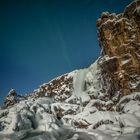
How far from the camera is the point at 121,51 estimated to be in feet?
157

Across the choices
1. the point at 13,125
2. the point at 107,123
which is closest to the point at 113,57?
the point at 107,123

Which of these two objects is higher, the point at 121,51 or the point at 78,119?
the point at 121,51

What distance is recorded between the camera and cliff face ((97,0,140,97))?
1807 inches

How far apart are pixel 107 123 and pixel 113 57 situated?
14.2 meters

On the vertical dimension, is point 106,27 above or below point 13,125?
above

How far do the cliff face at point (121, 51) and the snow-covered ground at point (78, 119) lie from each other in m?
2.73

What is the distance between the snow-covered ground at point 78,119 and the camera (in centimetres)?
3334

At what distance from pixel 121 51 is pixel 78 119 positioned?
14870mm

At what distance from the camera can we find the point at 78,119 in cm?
4097

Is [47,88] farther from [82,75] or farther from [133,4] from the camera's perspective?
[133,4]

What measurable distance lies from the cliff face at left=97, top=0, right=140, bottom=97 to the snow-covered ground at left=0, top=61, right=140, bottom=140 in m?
2.73

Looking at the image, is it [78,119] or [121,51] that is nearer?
[78,119]

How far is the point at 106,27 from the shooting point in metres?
50.2

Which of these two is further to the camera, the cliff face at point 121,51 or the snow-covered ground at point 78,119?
the cliff face at point 121,51
